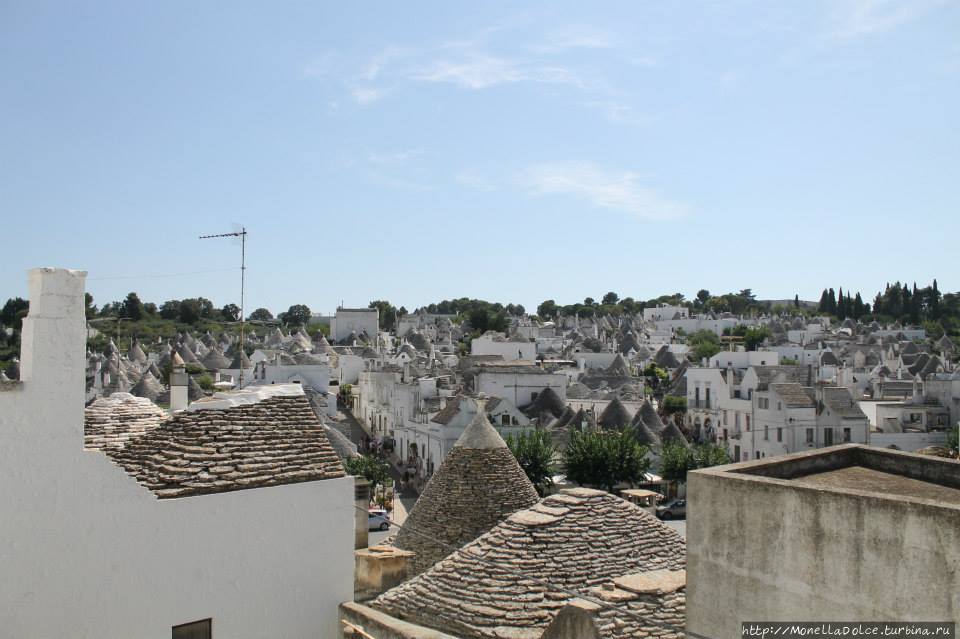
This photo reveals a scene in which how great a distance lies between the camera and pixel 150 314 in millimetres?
127250

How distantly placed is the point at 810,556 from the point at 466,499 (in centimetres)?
885

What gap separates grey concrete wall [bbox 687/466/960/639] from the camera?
5.06 metres

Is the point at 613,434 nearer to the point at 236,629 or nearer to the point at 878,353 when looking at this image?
the point at 236,629

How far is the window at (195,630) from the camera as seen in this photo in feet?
24.4

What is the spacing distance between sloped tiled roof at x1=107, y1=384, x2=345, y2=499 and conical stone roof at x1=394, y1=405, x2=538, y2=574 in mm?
5241

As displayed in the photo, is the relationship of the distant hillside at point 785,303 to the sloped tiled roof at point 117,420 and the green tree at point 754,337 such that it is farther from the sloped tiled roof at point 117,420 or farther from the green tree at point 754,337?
the sloped tiled roof at point 117,420

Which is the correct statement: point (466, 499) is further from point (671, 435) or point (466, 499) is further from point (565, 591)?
point (671, 435)

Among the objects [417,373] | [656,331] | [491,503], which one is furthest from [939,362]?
[491,503]

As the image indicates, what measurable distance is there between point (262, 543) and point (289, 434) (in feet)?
3.87

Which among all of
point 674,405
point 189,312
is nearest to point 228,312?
point 189,312

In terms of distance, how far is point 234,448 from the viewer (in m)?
8.19

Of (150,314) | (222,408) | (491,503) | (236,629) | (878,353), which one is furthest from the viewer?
(150,314)

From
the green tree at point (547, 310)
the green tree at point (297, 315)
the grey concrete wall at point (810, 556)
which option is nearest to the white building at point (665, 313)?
the green tree at point (547, 310)

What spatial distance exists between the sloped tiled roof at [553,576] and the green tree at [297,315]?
439 ft
